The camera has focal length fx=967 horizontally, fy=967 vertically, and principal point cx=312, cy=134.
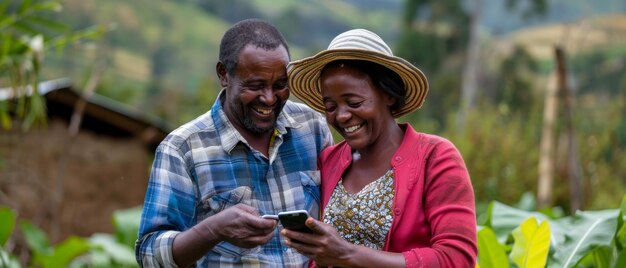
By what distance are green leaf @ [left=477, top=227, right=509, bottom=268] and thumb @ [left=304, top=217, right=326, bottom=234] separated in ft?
4.74

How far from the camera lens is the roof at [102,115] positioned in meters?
10.5

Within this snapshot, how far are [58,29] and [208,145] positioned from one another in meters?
2.63

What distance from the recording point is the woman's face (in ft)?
9.96

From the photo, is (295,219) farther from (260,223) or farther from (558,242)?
(558,242)

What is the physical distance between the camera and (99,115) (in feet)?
36.7

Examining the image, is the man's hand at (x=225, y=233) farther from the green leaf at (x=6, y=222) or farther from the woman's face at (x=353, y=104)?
the green leaf at (x=6, y=222)

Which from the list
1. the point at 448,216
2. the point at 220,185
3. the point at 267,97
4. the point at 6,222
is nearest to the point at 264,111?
the point at 267,97

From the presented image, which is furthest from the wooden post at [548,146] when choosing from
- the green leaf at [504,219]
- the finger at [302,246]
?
the finger at [302,246]

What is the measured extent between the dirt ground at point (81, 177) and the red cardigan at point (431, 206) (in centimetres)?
781

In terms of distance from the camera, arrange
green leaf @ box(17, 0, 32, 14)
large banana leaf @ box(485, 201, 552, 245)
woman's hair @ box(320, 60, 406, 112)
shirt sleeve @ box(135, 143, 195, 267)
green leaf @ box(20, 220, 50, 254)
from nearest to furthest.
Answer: woman's hair @ box(320, 60, 406, 112)
shirt sleeve @ box(135, 143, 195, 267)
large banana leaf @ box(485, 201, 552, 245)
green leaf @ box(17, 0, 32, 14)
green leaf @ box(20, 220, 50, 254)

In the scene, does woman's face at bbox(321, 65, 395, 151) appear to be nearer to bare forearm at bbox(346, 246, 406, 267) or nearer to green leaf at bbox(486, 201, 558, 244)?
bare forearm at bbox(346, 246, 406, 267)

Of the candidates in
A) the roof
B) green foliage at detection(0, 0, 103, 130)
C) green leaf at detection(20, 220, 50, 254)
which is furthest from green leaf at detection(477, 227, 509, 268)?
the roof

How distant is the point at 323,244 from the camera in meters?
2.83

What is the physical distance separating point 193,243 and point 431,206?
78 cm
